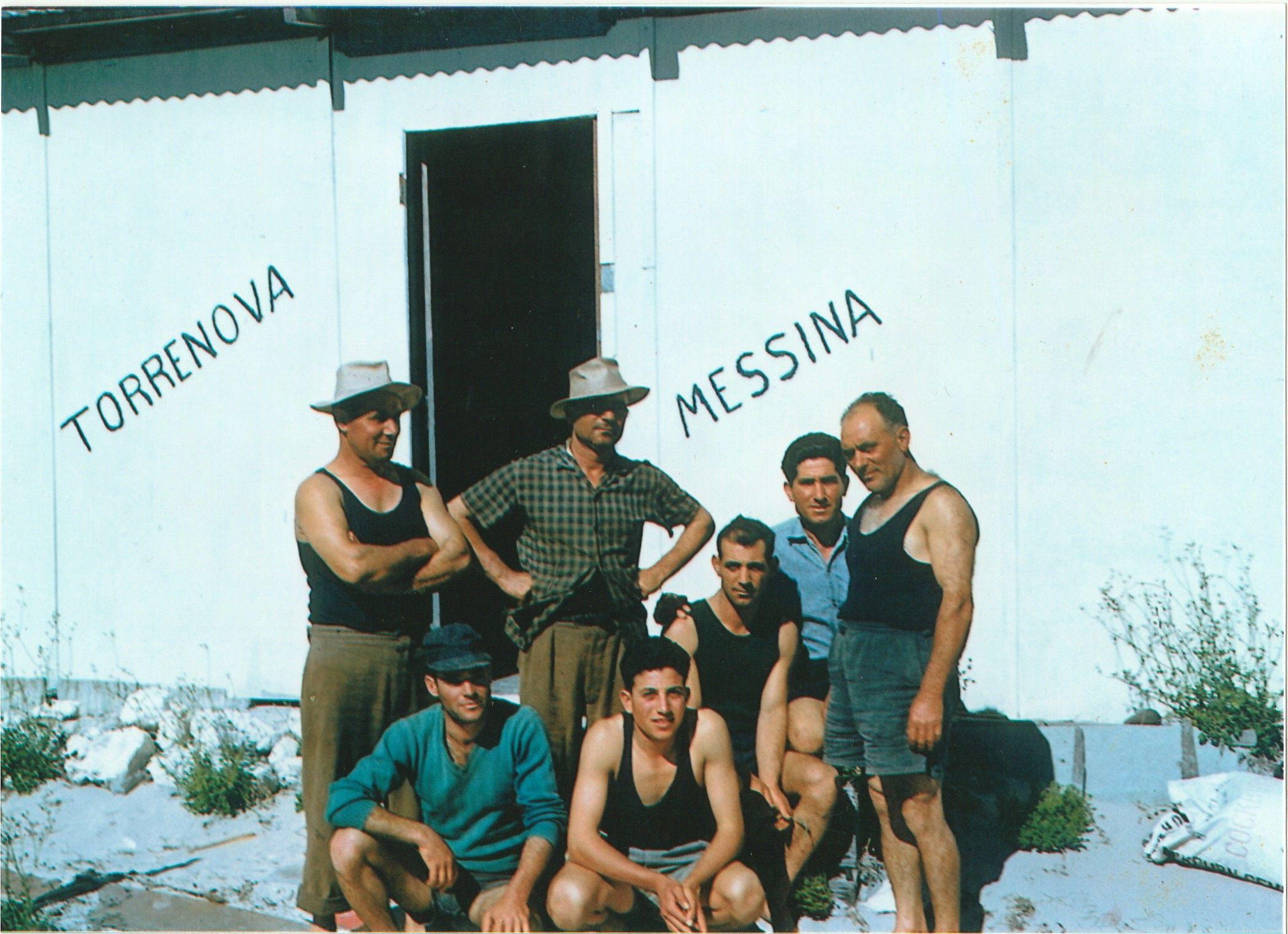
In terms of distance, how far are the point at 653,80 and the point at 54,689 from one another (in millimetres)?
4146

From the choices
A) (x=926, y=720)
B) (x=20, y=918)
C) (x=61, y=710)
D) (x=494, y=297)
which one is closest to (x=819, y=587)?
(x=926, y=720)

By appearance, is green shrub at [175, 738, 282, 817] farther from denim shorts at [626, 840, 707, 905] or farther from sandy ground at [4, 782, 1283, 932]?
denim shorts at [626, 840, 707, 905]

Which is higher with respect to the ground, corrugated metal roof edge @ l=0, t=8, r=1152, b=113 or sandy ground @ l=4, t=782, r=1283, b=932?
corrugated metal roof edge @ l=0, t=8, r=1152, b=113

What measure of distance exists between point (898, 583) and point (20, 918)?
3534 mm

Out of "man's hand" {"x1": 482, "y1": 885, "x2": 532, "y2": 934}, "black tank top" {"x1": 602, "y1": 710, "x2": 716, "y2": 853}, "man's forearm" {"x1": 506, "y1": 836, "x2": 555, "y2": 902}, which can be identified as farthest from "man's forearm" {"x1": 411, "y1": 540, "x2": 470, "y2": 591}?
"man's hand" {"x1": 482, "y1": 885, "x2": 532, "y2": 934}

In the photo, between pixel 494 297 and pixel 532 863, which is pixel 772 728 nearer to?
pixel 532 863

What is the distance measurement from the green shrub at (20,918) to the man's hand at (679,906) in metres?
2.42

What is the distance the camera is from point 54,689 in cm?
606

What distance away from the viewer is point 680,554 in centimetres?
501

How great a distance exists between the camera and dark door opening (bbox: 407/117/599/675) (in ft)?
19.3

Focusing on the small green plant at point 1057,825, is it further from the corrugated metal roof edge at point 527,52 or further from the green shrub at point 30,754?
the green shrub at point 30,754

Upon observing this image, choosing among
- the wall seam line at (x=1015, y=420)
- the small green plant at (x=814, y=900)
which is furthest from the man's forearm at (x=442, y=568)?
the wall seam line at (x=1015, y=420)

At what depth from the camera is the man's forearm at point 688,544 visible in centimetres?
496

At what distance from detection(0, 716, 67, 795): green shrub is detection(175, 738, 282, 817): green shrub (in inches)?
24.9
